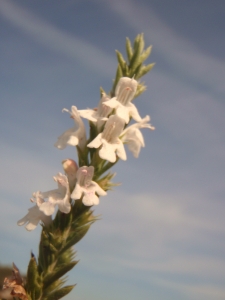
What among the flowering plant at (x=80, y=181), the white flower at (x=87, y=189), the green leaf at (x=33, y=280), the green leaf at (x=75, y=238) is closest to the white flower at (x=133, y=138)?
the flowering plant at (x=80, y=181)

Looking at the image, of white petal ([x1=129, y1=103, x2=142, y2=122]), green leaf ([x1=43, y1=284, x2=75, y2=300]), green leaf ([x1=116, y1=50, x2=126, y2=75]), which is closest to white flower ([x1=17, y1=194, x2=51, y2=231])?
green leaf ([x1=43, y1=284, x2=75, y2=300])

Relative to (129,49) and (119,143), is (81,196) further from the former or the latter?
(129,49)

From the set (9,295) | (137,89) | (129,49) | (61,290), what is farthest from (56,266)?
(129,49)

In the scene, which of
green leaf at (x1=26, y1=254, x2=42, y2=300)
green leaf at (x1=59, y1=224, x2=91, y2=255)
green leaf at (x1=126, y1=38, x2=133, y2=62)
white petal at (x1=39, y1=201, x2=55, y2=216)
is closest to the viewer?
green leaf at (x1=26, y1=254, x2=42, y2=300)

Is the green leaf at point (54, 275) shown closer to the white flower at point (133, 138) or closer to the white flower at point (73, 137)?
the white flower at point (73, 137)

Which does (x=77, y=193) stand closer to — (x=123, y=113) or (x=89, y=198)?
(x=89, y=198)

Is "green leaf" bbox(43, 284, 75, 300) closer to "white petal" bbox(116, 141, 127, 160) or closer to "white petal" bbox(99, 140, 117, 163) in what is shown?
"white petal" bbox(99, 140, 117, 163)

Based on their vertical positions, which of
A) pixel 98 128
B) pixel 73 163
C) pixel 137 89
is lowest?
pixel 73 163
